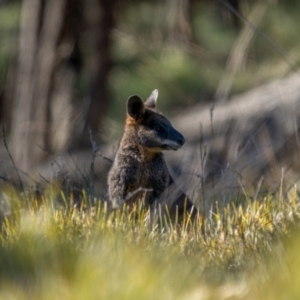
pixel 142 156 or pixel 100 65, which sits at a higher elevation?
pixel 142 156

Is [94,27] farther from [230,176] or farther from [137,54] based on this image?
[230,176]

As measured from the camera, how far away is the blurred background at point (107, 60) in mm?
15742

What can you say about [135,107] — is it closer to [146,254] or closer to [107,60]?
[146,254]

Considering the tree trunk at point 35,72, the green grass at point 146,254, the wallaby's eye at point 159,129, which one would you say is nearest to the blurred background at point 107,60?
the tree trunk at point 35,72

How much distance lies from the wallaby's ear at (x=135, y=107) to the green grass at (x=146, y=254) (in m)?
1.31

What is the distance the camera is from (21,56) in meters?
16.7

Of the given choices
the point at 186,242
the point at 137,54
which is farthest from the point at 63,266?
the point at 137,54

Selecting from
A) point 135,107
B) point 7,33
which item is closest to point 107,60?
point 7,33

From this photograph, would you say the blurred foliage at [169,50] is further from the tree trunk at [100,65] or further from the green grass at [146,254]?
the green grass at [146,254]

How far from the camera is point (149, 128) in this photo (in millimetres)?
6668

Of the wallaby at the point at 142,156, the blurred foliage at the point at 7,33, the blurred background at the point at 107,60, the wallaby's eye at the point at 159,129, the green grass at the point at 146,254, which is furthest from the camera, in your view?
the blurred foliage at the point at 7,33

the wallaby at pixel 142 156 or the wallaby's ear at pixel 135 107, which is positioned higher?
the wallaby's ear at pixel 135 107

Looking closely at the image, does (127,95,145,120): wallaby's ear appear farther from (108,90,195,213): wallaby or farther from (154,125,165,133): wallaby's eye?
(154,125,165,133): wallaby's eye

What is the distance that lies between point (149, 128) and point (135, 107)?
0.56ft
